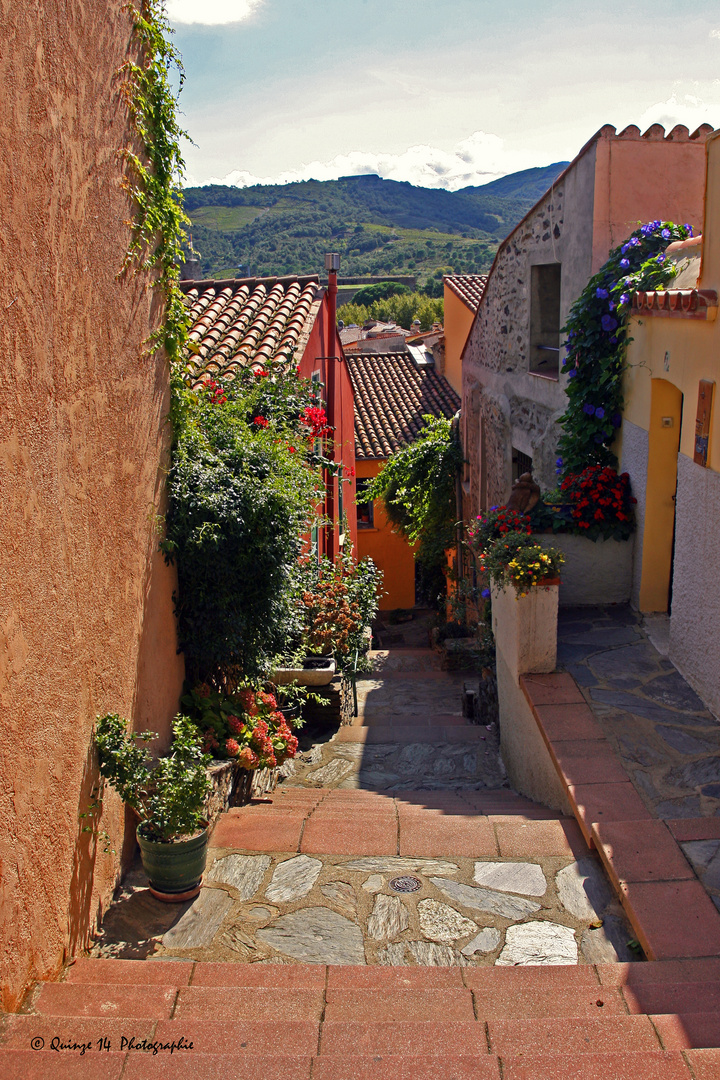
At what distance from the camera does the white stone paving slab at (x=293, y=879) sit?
161 inches

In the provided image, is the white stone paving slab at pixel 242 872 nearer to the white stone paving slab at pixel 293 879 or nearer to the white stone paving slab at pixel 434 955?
the white stone paving slab at pixel 293 879

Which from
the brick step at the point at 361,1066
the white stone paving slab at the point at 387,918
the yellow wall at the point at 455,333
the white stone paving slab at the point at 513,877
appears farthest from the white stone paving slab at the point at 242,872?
the yellow wall at the point at 455,333

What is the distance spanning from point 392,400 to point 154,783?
17326 millimetres

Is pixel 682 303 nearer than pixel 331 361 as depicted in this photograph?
Yes

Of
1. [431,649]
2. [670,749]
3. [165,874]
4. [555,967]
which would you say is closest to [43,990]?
[165,874]

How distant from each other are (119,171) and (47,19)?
1.00m

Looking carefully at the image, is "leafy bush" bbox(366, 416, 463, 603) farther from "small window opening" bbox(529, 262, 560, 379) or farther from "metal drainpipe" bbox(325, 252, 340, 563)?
"small window opening" bbox(529, 262, 560, 379)

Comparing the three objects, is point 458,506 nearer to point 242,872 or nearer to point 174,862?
point 242,872

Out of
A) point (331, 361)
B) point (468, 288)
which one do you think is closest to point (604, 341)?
point (331, 361)

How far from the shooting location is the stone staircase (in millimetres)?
2508

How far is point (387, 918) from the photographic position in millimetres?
3859

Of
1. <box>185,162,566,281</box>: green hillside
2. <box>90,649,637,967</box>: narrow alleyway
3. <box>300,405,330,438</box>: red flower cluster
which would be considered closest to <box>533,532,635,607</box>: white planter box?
<box>300,405,330,438</box>: red flower cluster

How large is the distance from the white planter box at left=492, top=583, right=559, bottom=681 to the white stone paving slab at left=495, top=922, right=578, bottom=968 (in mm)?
2680

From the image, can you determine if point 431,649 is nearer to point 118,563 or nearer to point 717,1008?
point 118,563
